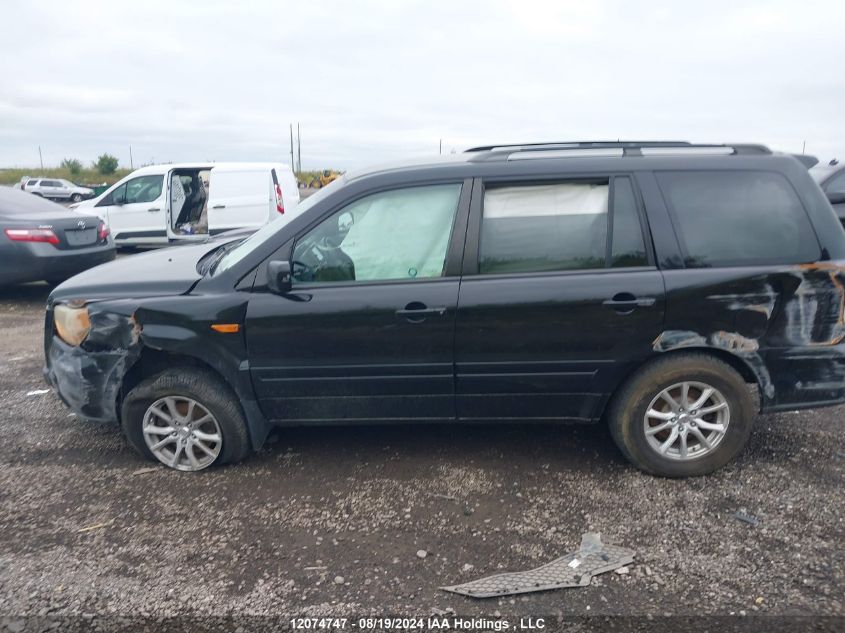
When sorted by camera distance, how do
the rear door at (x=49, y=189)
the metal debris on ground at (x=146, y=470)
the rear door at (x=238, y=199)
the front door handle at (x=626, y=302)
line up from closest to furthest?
1. the front door handle at (x=626, y=302)
2. the metal debris on ground at (x=146, y=470)
3. the rear door at (x=238, y=199)
4. the rear door at (x=49, y=189)

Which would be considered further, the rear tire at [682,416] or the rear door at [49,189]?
the rear door at [49,189]

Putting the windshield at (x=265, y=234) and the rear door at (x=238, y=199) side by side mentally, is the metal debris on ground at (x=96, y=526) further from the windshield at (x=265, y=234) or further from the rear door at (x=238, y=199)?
the rear door at (x=238, y=199)

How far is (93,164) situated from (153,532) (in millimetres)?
57273

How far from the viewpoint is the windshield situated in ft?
11.9

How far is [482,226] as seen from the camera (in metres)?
3.47

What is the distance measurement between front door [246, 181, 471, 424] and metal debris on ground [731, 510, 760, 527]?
4.92 ft

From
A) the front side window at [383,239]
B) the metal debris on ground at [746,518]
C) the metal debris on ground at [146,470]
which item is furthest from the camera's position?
the metal debris on ground at [146,470]

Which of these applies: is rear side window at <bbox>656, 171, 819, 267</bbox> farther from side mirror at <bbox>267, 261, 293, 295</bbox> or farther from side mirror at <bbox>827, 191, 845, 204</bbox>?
side mirror at <bbox>827, 191, 845, 204</bbox>

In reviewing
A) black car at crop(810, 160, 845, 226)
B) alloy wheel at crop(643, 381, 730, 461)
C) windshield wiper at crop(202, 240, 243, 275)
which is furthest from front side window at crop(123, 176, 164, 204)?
alloy wheel at crop(643, 381, 730, 461)

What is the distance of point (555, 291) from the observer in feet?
11.1

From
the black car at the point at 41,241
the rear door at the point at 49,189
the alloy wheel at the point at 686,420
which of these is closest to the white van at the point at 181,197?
the black car at the point at 41,241

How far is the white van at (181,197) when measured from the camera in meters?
11.5

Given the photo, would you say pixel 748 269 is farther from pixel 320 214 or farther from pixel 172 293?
pixel 172 293

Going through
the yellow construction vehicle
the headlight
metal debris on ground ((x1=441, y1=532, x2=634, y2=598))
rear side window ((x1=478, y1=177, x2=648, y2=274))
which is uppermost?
the yellow construction vehicle
